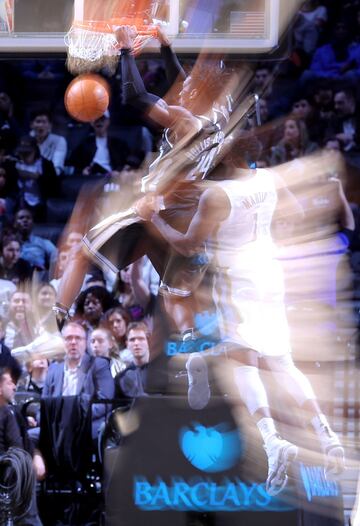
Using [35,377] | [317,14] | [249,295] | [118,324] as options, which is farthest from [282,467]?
[317,14]

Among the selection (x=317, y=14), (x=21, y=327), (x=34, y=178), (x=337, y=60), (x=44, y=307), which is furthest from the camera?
(x=317, y=14)

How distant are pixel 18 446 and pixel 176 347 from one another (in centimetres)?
101

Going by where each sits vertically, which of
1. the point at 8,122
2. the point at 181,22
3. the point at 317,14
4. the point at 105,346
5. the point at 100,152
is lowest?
the point at 105,346

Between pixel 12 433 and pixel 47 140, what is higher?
pixel 47 140

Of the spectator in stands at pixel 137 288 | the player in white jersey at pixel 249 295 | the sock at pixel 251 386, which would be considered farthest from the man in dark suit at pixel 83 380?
the sock at pixel 251 386

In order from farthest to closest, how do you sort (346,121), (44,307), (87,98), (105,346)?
(346,121) → (105,346) → (44,307) → (87,98)

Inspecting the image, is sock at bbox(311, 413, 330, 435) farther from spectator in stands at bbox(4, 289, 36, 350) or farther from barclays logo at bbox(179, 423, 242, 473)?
spectator in stands at bbox(4, 289, 36, 350)

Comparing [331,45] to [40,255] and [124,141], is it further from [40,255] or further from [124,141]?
[40,255]

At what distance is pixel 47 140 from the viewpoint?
21.2ft

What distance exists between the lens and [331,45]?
744 cm

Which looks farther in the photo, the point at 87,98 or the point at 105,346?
the point at 105,346

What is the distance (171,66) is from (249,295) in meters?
0.96

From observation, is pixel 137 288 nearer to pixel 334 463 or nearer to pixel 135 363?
pixel 135 363

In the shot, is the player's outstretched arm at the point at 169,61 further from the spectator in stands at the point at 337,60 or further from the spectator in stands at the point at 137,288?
the spectator in stands at the point at 337,60
